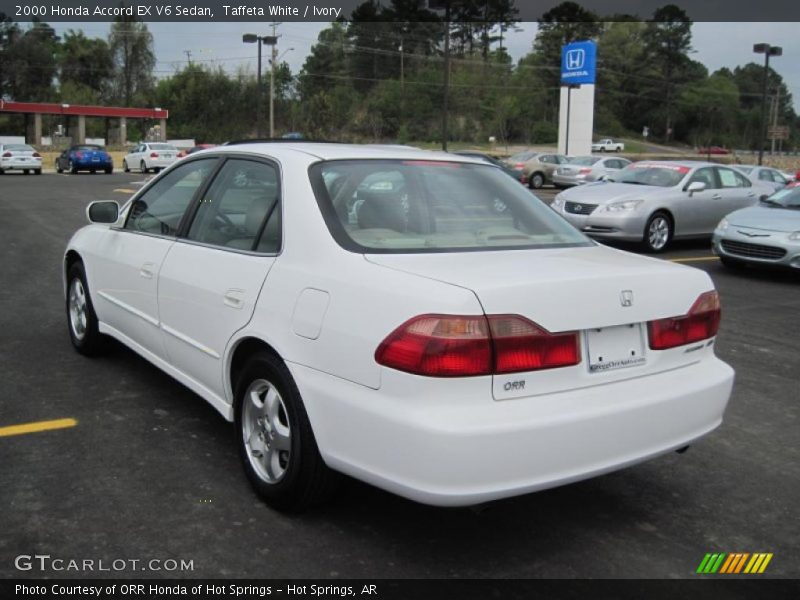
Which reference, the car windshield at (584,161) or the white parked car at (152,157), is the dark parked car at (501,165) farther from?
the white parked car at (152,157)

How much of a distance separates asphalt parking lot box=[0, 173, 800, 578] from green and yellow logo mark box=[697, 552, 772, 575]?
0.11 ft

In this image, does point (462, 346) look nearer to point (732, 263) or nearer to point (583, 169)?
point (732, 263)

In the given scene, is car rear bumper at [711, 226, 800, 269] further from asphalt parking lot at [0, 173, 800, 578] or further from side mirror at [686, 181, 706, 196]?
asphalt parking lot at [0, 173, 800, 578]

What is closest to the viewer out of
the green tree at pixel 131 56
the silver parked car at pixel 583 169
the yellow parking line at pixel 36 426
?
the yellow parking line at pixel 36 426

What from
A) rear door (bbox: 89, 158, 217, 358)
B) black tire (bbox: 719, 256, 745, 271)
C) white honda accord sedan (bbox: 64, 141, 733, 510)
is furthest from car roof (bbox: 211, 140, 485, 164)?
black tire (bbox: 719, 256, 745, 271)

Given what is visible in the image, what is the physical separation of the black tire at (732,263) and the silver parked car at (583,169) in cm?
1850

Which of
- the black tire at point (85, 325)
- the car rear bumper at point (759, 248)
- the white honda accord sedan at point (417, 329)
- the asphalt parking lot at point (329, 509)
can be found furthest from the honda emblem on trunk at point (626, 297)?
the car rear bumper at point (759, 248)

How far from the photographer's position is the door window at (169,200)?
4.51 metres

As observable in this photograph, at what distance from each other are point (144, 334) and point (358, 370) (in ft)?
7.15

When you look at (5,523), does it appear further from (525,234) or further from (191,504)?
(525,234)

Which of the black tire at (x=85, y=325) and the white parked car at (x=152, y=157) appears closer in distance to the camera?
the black tire at (x=85, y=325)

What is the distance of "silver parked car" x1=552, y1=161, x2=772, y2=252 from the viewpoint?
41.7 feet

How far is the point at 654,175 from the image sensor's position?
45.8 ft
